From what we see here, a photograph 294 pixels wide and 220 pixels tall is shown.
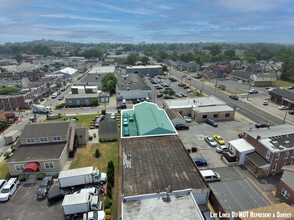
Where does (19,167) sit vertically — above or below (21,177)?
above

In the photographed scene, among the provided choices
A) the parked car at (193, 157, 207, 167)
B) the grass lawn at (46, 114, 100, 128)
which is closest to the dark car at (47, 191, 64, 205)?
the parked car at (193, 157, 207, 167)

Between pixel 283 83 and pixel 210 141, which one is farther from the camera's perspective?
pixel 283 83

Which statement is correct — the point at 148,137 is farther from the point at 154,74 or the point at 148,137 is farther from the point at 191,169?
the point at 154,74

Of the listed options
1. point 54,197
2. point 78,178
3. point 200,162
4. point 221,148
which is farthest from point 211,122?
point 54,197

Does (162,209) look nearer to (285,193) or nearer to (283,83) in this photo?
(285,193)

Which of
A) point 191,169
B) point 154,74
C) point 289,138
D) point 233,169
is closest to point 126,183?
point 191,169
